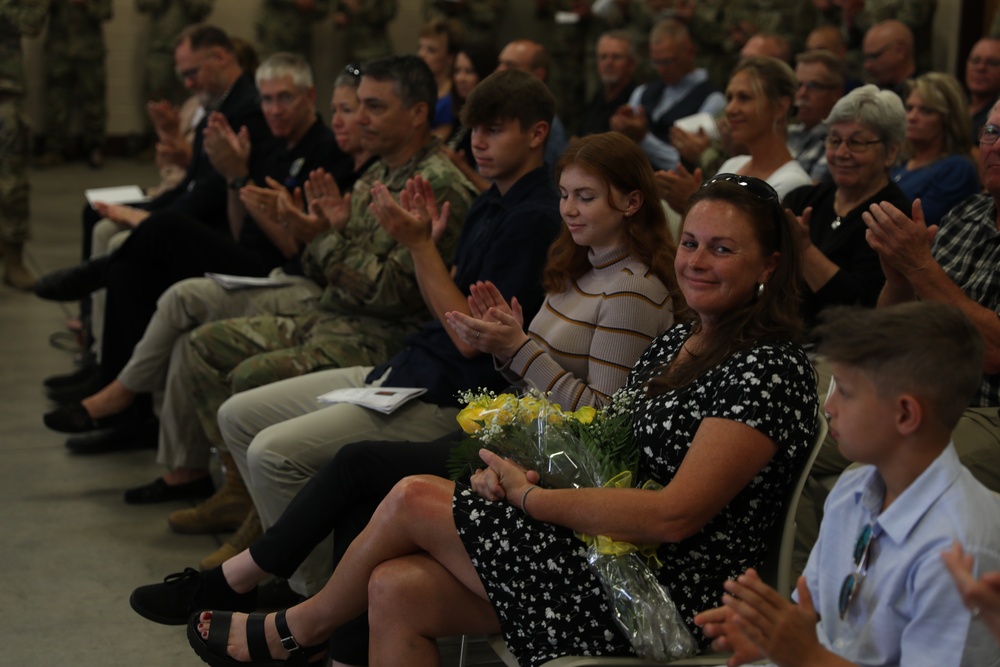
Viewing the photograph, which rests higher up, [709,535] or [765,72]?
[765,72]

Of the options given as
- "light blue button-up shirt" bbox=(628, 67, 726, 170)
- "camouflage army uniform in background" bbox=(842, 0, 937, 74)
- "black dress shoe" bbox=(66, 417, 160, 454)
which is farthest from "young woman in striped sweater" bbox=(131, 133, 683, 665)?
"camouflage army uniform in background" bbox=(842, 0, 937, 74)

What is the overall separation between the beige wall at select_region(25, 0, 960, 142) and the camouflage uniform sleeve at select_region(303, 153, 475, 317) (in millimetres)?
7605

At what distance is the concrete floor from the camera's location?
2760 mm

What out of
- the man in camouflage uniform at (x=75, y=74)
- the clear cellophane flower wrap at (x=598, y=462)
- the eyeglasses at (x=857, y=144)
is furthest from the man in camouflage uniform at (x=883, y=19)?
the man in camouflage uniform at (x=75, y=74)

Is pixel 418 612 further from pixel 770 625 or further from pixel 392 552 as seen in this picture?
pixel 770 625

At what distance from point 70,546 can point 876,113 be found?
2.54 meters

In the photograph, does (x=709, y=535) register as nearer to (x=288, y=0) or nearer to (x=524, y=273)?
(x=524, y=273)

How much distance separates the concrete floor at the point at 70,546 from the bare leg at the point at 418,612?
2.02 ft

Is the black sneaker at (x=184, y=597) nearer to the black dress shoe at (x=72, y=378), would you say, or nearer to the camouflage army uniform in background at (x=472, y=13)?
the black dress shoe at (x=72, y=378)

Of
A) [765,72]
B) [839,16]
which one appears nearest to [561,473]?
[765,72]

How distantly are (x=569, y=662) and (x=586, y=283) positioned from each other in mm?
919

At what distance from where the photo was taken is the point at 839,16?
7.47 m

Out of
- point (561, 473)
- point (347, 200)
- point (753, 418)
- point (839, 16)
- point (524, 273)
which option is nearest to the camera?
point (753, 418)

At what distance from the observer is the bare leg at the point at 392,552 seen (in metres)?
2.04
